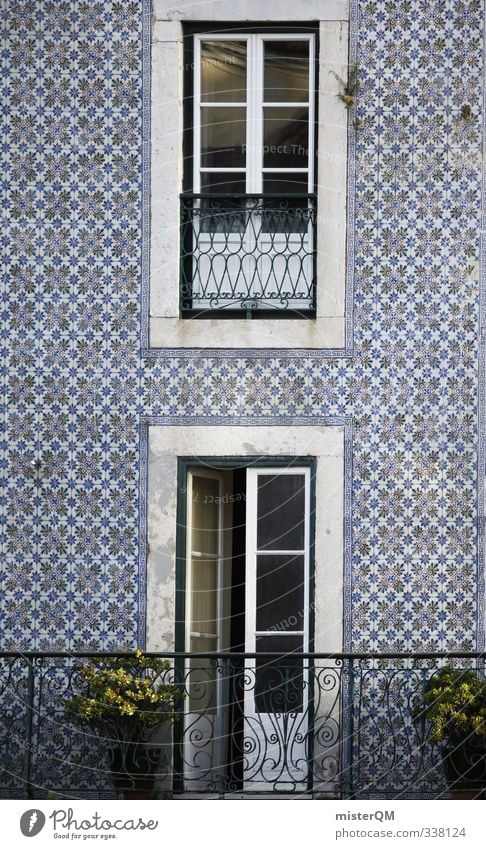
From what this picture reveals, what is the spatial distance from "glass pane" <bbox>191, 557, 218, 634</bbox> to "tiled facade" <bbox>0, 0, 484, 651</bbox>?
14.1 inches

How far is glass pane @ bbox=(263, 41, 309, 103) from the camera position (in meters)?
10.2

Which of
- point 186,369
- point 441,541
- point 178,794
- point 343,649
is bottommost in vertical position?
point 178,794

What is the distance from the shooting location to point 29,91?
1019 centimetres

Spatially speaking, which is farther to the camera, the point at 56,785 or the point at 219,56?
the point at 219,56

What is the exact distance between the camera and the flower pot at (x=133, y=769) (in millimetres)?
9328

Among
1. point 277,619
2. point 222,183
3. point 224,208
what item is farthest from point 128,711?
point 222,183

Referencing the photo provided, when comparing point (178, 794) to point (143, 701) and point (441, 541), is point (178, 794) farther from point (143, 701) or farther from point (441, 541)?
point (441, 541)

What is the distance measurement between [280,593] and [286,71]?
3064 millimetres

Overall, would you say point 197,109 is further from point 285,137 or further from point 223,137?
point 285,137

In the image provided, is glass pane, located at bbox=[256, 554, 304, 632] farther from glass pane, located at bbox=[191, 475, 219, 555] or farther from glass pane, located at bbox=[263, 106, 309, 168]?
glass pane, located at bbox=[263, 106, 309, 168]

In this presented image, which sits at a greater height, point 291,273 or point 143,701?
point 291,273

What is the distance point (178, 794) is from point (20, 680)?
3.59ft

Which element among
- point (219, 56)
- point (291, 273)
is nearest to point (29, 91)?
point (219, 56)

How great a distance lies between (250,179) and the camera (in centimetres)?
1012
